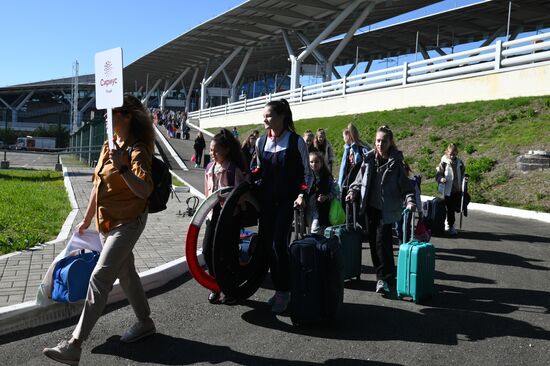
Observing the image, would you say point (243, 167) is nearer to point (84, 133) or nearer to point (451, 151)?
point (451, 151)

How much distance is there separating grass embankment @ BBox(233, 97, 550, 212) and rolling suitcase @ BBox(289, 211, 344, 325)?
8.94 meters

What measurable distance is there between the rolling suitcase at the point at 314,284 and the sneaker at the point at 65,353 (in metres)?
1.73

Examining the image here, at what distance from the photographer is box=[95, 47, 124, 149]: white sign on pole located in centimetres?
370

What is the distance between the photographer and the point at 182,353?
4.05 meters

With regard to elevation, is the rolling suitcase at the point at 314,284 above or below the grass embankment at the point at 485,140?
below

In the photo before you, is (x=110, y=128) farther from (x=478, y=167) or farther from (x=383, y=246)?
(x=478, y=167)

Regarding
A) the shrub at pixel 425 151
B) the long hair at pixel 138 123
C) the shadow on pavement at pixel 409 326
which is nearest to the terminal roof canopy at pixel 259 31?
the shrub at pixel 425 151

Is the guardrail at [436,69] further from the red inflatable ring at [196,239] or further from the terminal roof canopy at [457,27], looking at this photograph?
the red inflatable ring at [196,239]

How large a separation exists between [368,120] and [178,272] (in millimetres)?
18602

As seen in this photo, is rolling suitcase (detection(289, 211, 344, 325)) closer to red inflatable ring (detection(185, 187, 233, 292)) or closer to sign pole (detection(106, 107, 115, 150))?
red inflatable ring (detection(185, 187, 233, 292))

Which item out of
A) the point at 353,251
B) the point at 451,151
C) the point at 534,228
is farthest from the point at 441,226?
the point at 353,251

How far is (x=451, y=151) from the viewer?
32.7ft

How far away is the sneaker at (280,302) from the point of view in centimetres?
495

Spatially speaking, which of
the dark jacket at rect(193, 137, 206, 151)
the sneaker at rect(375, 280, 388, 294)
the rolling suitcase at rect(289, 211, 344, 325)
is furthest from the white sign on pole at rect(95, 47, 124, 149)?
the dark jacket at rect(193, 137, 206, 151)
